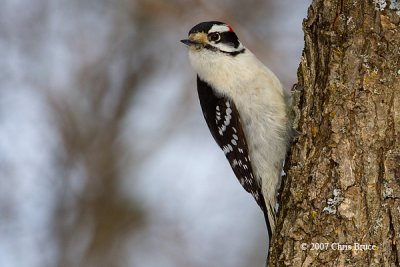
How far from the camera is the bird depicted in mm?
4016

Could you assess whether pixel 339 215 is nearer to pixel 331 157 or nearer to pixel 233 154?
pixel 331 157

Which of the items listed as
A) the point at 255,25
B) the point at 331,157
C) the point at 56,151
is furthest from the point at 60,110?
the point at 331,157

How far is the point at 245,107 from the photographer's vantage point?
13.4ft

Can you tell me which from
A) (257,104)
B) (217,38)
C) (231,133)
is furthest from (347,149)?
(217,38)

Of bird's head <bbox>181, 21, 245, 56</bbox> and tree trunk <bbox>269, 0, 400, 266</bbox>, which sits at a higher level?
bird's head <bbox>181, 21, 245, 56</bbox>

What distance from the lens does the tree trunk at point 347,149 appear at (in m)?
3.07

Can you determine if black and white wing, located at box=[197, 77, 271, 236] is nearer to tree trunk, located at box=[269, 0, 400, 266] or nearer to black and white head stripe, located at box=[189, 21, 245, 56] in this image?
black and white head stripe, located at box=[189, 21, 245, 56]

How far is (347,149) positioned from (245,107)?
105 cm

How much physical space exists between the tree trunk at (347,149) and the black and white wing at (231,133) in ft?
2.45

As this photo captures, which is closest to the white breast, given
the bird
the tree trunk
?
the bird

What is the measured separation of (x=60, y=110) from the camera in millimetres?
6871

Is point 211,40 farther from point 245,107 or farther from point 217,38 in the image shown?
point 245,107

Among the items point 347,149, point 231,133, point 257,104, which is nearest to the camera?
point 347,149

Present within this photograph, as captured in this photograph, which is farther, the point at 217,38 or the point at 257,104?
the point at 217,38
